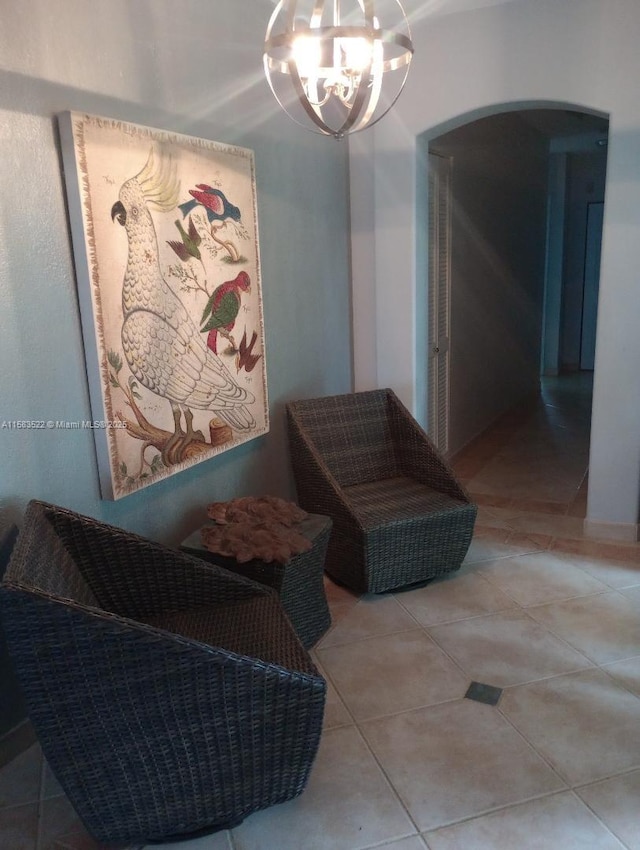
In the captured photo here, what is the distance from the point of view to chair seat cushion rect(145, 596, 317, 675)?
6.05ft

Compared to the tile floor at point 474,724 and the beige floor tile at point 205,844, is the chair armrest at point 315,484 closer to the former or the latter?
the tile floor at point 474,724

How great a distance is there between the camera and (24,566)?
1562mm

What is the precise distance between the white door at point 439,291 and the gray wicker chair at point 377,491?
90cm

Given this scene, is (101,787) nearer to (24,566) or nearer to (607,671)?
(24,566)

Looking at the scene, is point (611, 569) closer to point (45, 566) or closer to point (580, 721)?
point (580, 721)

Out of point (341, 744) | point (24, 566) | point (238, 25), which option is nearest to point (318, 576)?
point (341, 744)

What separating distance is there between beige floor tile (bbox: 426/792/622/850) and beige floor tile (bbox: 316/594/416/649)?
947mm

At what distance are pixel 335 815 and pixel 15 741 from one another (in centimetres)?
102

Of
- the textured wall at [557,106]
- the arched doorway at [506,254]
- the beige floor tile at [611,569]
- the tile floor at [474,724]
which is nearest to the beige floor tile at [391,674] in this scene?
the tile floor at [474,724]

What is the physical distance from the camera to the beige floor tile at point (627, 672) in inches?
91.4

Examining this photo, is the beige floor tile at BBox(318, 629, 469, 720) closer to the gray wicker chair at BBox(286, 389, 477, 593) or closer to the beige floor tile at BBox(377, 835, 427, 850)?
the gray wicker chair at BBox(286, 389, 477, 593)

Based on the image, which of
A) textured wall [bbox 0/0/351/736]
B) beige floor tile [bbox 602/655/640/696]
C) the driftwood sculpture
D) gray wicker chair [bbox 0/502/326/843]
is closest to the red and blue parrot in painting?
textured wall [bbox 0/0/351/736]

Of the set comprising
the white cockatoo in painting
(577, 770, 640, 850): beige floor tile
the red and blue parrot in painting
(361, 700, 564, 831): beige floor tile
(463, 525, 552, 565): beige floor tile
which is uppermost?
the red and blue parrot in painting

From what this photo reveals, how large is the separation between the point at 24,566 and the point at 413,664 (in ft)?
4.90
